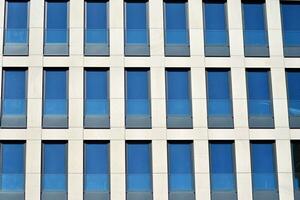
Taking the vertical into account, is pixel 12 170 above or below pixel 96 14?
below

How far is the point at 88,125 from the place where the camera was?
31.2m

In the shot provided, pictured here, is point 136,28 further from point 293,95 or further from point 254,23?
point 293,95

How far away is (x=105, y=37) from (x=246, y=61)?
6755 mm

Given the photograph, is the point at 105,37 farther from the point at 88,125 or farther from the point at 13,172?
the point at 13,172

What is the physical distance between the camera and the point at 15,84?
1254 inches

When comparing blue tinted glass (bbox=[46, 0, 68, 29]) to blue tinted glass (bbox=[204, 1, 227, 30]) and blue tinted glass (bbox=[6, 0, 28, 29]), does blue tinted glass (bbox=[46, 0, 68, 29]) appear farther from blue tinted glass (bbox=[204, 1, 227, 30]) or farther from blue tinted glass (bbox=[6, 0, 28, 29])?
blue tinted glass (bbox=[204, 1, 227, 30])

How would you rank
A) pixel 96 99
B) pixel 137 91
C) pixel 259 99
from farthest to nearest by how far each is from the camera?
pixel 259 99 < pixel 137 91 < pixel 96 99

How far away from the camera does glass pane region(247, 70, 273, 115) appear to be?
32031 millimetres

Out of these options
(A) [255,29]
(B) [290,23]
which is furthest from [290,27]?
(A) [255,29]

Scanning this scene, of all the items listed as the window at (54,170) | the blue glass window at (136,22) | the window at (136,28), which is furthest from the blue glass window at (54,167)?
the blue glass window at (136,22)

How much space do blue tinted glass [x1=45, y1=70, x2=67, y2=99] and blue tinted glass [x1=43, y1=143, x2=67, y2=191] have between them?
231 cm

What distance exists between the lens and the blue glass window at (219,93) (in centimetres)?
3186

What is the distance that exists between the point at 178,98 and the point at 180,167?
10.7 feet

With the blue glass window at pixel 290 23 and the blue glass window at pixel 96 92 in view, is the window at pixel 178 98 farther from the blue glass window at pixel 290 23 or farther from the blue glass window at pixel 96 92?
the blue glass window at pixel 290 23
